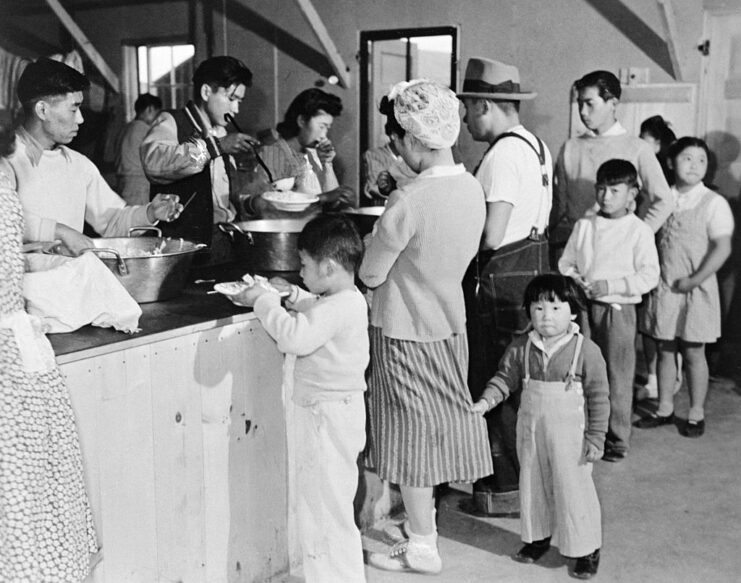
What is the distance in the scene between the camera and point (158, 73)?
8.59 m

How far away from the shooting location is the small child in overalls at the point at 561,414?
308cm

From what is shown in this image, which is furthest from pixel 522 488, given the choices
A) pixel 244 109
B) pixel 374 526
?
pixel 244 109

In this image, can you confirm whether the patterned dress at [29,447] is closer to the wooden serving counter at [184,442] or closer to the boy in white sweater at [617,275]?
the wooden serving counter at [184,442]

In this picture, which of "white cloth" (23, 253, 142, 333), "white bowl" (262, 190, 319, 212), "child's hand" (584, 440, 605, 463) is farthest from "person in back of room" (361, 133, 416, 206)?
"white cloth" (23, 253, 142, 333)

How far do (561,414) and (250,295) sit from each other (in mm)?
1133

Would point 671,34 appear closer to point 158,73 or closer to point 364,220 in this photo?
point 364,220

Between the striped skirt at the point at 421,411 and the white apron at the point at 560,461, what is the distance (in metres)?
0.19

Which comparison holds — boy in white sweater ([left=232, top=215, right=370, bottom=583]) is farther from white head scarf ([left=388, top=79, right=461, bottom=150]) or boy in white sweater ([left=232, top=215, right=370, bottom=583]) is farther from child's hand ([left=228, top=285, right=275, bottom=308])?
white head scarf ([left=388, top=79, right=461, bottom=150])

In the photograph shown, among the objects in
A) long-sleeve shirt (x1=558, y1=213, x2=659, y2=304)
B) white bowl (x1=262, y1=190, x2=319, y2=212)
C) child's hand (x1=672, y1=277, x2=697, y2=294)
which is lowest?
child's hand (x1=672, y1=277, x2=697, y2=294)

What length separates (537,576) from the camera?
3.19 meters

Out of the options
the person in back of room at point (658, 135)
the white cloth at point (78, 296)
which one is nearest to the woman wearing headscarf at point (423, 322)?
the white cloth at point (78, 296)

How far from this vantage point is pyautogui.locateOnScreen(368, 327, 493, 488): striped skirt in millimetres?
3037

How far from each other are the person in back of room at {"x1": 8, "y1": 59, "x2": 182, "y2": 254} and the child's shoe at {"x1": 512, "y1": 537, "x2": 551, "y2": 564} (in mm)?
1795

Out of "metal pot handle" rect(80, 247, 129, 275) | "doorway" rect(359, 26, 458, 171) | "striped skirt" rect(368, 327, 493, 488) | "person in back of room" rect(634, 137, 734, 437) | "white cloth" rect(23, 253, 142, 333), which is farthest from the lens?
"doorway" rect(359, 26, 458, 171)
